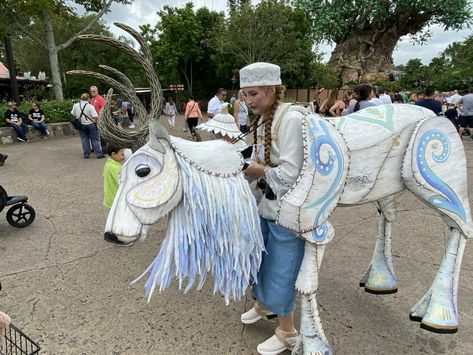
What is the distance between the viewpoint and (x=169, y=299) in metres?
A: 2.80

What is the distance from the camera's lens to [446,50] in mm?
57375

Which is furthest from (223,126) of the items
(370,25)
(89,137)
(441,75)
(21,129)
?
(441,75)

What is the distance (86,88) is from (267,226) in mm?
35834

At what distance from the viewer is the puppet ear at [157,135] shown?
5.30 ft

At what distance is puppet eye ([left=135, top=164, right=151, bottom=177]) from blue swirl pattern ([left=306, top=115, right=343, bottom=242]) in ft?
2.57

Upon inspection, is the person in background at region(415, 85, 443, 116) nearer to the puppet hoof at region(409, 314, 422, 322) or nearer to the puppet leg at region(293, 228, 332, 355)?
the puppet hoof at region(409, 314, 422, 322)

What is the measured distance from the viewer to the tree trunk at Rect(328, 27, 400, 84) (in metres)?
29.1

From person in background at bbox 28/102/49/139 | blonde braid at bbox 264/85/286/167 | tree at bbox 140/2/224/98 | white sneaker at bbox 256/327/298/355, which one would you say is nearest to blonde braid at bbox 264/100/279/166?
blonde braid at bbox 264/85/286/167

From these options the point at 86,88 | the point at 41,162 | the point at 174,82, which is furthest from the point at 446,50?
the point at 41,162

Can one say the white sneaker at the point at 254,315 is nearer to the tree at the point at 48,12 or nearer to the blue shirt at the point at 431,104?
the blue shirt at the point at 431,104

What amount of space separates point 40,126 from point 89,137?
12.3 feet

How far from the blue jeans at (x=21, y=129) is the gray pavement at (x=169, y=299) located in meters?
6.80

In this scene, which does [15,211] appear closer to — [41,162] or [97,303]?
[97,303]

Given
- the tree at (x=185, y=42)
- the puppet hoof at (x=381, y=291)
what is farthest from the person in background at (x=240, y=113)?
the tree at (x=185, y=42)
